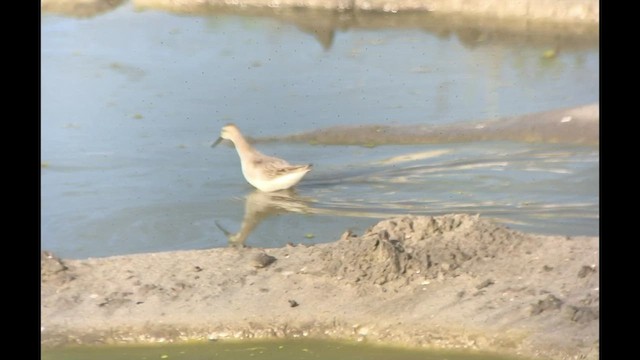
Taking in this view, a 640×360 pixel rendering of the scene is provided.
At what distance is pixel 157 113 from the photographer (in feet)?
39.3

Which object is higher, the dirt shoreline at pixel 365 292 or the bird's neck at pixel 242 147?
the bird's neck at pixel 242 147

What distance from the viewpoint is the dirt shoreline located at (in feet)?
22.8

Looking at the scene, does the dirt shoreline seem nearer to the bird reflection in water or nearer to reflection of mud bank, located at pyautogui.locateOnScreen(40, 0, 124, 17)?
the bird reflection in water

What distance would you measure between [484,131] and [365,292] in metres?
4.04

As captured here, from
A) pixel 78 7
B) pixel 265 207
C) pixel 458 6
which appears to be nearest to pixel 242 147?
pixel 265 207

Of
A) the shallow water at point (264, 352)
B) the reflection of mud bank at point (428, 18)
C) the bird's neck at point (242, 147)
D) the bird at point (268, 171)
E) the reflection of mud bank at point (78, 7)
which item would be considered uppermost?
the reflection of mud bank at point (78, 7)

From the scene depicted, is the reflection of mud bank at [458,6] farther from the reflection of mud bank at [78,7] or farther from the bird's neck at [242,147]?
the bird's neck at [242,147]

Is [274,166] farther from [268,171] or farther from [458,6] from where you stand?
[458,6]

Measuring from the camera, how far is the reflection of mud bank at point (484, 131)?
1077 centimetres

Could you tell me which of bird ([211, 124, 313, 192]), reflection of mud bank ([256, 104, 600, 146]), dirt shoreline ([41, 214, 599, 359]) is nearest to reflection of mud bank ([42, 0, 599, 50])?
reflection of mud bank ([256, 104, 600, 146])

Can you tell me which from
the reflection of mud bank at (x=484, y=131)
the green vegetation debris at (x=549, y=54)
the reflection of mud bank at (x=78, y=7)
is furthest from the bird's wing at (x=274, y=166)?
the reflection of mud bank at (x=78, y=7)

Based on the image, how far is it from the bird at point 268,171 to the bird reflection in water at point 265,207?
7 cm

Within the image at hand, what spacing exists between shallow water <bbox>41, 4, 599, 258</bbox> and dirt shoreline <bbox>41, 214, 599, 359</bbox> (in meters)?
0.87

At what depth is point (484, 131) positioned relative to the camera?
1106 cm
